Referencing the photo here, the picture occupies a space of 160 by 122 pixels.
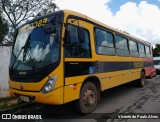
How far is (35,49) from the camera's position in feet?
17.5

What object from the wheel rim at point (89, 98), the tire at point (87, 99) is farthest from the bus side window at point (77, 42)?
the wheel rim at point (89, 98)

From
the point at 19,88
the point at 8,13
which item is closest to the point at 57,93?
the point at 19,88

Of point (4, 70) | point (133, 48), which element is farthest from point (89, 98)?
point (133, 48)

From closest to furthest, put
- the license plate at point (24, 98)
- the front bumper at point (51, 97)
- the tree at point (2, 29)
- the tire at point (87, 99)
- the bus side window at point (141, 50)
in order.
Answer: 1. the front bumper at point (51, 97)
2. the license plate at point (24, 98)
3. the tire at point (87, 99)
4. the bus side window at point (141, 50)
5. the tree at point (2, 29)

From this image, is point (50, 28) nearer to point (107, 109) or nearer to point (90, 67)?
point (90, 67)

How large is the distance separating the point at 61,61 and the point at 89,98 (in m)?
1.69

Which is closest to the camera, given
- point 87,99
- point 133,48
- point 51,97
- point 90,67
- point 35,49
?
A: point 51,97

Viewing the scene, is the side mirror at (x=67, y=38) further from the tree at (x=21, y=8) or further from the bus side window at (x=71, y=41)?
the tree at (x=21, y=8)

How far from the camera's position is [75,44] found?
18.2ft

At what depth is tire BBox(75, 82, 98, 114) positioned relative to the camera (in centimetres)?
575

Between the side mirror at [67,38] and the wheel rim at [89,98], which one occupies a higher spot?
the side mirror at [67,38]

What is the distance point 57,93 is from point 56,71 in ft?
1.75

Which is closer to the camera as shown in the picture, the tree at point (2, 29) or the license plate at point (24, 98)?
the license plate at point (24, 98)

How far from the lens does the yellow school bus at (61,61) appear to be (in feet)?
16.3
